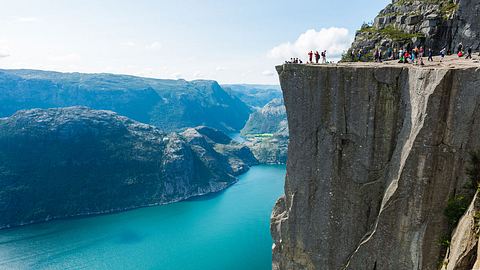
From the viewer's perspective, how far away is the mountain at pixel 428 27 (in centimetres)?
3238

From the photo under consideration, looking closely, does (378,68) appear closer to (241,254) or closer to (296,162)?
(296,162)

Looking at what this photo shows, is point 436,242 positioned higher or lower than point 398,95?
lower

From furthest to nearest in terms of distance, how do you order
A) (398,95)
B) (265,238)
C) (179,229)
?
(179,229), (265,238), (398,95)

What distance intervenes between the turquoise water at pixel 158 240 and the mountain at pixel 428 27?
211ft

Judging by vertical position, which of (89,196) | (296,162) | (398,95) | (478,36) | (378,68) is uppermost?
(478,36)

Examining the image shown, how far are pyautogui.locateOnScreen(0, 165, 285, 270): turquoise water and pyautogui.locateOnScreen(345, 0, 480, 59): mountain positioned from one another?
64.2 metres

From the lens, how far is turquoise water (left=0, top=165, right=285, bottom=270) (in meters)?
98.8

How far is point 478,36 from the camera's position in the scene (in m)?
31.3

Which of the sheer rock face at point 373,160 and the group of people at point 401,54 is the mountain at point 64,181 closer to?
the group of people at point 401,54

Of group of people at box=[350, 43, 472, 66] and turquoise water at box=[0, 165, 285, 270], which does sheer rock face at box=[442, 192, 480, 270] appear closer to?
group of people at box=[350, 43, 472, 66]

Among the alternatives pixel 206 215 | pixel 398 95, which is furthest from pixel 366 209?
pixel 206 215

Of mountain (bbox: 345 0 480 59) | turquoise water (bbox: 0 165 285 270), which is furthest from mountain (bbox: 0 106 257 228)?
mountain (bbox: 345 0 480 59)

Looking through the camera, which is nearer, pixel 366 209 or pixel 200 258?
pixel 366 209

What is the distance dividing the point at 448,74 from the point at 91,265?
104 metres
